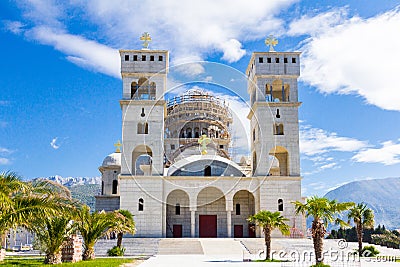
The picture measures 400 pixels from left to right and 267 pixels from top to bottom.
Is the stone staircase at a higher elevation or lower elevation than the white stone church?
lower

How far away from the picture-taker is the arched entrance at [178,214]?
42.8m

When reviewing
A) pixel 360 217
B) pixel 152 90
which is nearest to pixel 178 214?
pixel 152 90

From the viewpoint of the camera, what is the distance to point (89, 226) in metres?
23.7

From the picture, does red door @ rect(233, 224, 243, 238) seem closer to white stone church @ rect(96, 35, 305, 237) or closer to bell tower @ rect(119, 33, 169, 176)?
white stone church @ rect(96, 35, 305, 237)

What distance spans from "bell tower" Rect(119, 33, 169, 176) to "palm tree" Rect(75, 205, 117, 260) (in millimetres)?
15953

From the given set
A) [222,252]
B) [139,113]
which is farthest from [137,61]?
[222,252]

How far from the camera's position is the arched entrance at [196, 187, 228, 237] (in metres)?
→ 42.6

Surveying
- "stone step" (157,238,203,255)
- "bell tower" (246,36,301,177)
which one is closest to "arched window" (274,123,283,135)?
"bell tower" (246,36,301,177)

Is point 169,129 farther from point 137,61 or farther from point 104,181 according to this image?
point 137,61

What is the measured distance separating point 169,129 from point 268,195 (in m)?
20.0

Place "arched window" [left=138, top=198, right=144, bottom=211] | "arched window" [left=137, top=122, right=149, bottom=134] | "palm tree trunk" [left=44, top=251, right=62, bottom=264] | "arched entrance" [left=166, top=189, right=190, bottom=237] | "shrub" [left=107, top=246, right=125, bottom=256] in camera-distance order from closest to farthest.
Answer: "palm tree trunk" [left=44, top=251, right=62, bottom=264], "shrub" [left=107, top=246, right=125, bottom=256], "arched window" [left=138, top=198, right=144, bottom=211], "arched window" [left=137, top=122, right=149, bottom=134], "arched entrance" [left=166, top=189, right=190, bottom=237]

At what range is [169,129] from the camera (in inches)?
2223

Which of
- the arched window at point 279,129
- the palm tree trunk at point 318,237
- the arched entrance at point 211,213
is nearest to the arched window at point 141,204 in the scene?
the arched entrance at point 211,213

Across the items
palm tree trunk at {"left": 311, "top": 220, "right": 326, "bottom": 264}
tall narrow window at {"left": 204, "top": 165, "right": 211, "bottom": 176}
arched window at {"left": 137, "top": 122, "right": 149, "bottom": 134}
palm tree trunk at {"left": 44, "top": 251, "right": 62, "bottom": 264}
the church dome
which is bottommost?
palm tree trunk at {"left": 44, "top": 251, "right": 62, "bottom": 264}
